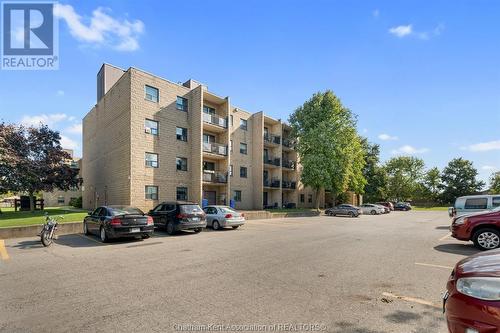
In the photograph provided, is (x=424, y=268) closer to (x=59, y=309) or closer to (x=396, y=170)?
(x=59, y=309)

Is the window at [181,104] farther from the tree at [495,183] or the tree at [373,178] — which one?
the tree at [495,183]

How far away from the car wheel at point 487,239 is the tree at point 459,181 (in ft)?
214

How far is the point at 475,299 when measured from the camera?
2.87 metres

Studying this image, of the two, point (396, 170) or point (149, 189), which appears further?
point (396, 170)

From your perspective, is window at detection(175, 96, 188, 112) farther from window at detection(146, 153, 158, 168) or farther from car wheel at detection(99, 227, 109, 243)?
car wheel at detection(99, 227, 109, 243)

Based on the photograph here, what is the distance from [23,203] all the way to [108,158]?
30.2ft

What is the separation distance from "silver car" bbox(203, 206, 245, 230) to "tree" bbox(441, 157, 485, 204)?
65.1 m

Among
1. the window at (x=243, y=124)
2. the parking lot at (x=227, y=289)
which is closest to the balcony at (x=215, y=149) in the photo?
the window at (x=243, y=124)

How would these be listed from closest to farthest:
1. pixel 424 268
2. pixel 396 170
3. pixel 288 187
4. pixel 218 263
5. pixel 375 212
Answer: pixel 424 268 → pixel 218 263 → pixel 375 212 → pixel 288 187 → pixel 396 170

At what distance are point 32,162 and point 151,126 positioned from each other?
9.91 m

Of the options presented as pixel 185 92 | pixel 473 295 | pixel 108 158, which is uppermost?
pixel 185 92

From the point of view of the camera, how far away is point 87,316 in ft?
14.3

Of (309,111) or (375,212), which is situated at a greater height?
(309,111)

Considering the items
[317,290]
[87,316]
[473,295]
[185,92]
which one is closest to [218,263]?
[317,290]
